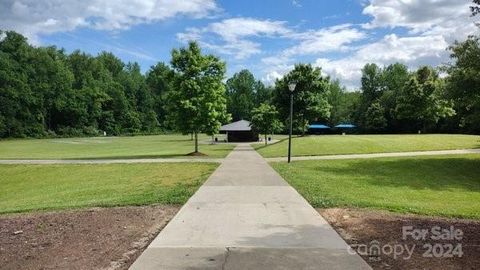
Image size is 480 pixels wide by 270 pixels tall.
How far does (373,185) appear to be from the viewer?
15.7 m

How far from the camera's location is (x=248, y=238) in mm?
7254

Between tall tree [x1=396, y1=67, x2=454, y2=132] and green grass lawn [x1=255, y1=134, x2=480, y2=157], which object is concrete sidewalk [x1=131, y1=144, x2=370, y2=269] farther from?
tall tree [x1=396, y1=67, x2=454, y2=132]

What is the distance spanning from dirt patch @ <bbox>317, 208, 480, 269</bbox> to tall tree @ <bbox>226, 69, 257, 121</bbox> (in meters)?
113

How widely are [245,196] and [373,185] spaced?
5.79 meters

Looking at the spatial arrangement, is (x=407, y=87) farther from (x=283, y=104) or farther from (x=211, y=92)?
(x=211, y=92)

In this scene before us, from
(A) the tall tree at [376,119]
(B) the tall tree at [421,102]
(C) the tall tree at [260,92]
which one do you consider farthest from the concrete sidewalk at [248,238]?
(C) the tall tree at [260,92]

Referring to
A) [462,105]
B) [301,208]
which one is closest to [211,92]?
[462,105]

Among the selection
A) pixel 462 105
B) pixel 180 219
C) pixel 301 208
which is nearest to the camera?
pixel 180 219

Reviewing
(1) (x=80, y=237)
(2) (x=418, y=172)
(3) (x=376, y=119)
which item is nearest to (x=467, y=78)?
(2) (x=418, y=172)

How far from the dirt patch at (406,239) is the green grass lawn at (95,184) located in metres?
4.37

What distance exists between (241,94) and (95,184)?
4566 inches

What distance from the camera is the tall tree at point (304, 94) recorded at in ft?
159

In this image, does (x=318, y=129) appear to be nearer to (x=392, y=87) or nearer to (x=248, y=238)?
(x=392, y=87)

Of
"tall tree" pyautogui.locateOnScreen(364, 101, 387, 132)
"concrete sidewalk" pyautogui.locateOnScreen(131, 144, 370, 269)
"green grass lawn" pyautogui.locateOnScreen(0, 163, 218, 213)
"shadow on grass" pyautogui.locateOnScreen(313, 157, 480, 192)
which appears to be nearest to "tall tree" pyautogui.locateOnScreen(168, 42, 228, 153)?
"green grass lawn" pyautogui.locateOnScreen(0, 163, 218, 213)
